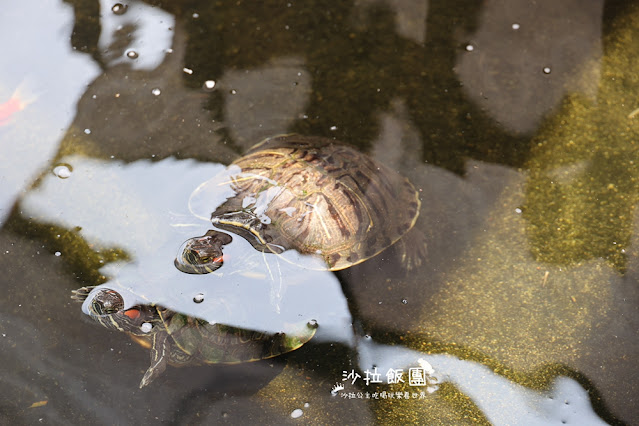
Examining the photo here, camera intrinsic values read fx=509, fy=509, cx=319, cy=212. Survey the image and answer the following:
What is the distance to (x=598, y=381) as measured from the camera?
8.73ft

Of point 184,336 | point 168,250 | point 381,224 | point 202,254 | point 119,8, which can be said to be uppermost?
point 119,8

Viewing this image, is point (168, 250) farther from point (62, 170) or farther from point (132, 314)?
point (62, 170)

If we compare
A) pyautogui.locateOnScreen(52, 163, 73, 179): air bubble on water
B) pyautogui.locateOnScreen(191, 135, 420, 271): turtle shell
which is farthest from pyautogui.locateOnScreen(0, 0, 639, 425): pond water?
pyautogui.locateOnScreen(191, 135, 420, 271): turtle shell

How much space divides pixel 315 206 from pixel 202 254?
66 centimetres

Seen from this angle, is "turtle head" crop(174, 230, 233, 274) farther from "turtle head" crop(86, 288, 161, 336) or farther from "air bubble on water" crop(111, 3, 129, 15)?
"air bubble on water" crop(111, 3, 129, 15)

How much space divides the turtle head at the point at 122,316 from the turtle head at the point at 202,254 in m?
0.29

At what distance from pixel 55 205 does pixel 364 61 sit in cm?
215

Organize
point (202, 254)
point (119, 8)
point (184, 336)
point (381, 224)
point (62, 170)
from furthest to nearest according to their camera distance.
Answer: point (119, 8)
point (62, 170)
point (381, 224)
point (202, 254)
point (184, 336)

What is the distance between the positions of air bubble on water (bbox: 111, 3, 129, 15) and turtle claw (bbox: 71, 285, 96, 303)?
196 centimetres

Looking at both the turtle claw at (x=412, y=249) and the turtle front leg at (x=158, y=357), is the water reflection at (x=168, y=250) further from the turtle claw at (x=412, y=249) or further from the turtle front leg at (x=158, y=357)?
the turtle claw at (x=412, y=249)

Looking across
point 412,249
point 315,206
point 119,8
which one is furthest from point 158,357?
point 119,8

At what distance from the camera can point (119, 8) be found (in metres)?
3.57

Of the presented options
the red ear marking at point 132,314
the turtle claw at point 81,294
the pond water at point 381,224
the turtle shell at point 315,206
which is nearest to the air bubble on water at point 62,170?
the pond water at point 381,224

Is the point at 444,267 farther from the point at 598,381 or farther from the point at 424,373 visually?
the point at 598,381
